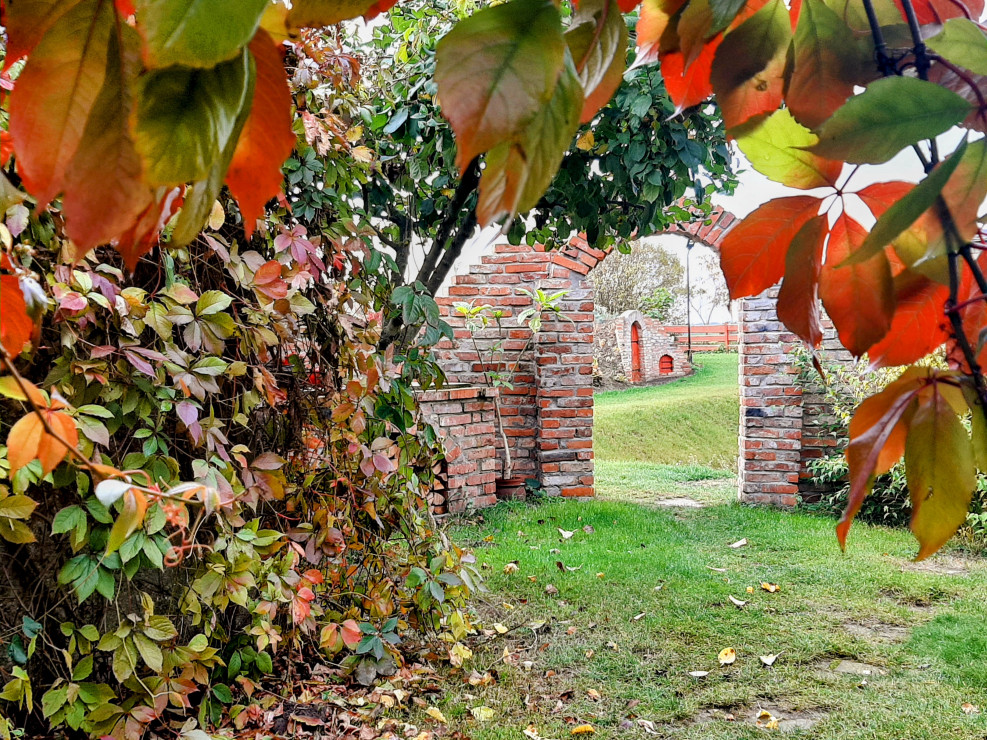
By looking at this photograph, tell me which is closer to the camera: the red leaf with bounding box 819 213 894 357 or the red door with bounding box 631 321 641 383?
the red leaf with bounding box 819 213 894 357

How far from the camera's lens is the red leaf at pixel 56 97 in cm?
17

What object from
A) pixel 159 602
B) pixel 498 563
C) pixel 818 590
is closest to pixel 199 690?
pixel 159 602

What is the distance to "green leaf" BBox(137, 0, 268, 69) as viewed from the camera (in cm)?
15

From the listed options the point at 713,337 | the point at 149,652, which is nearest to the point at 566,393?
the point at 149,652

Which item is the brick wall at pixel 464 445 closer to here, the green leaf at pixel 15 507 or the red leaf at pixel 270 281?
the red leaf at pixel 270 281

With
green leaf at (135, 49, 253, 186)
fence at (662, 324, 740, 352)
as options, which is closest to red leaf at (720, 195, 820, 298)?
green leaf at (135, 49, 253, 186)

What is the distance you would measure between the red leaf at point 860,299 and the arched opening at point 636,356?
1495 cm

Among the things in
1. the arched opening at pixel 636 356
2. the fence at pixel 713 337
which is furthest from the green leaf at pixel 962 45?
the fence at pixel 713 337

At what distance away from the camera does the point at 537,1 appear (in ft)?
0.60

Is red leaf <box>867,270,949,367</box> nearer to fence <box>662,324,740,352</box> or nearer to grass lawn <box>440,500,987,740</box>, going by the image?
grass lawn <box>440,500,987,740</box>

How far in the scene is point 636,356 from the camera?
1514 centimetres

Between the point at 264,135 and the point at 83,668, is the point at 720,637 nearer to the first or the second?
the point at 83,668

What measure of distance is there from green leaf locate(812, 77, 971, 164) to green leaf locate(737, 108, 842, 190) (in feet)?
0.28

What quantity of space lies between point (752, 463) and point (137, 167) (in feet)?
18.0
